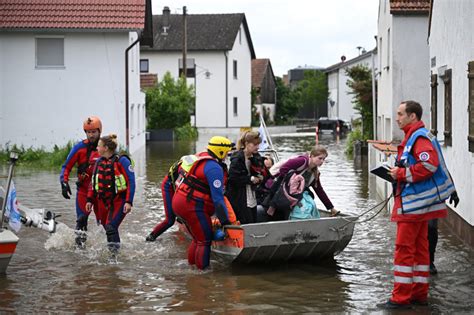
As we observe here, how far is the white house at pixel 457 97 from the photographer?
11.7m

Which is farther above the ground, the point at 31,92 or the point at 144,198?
the point at 31,92

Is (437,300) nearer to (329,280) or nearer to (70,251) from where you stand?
(329,280)

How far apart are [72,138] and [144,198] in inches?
485

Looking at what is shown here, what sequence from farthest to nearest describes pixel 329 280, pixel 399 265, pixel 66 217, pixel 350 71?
1. pixel 350 71
2. pixel 66 217
3. pixel 329 280
4. pixel 399 265

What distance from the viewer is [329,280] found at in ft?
33.4

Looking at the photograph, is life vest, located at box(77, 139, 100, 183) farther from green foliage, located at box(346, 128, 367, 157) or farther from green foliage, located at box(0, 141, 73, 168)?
green foliage, located at box(346, 128, 367, 157)

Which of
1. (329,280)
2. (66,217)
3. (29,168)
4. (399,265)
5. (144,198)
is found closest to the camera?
(399,265)

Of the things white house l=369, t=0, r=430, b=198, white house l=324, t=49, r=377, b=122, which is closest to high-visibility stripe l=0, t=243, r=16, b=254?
white house l=369, t=0, r=430, b=198

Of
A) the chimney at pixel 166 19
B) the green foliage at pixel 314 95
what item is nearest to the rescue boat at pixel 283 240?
the chimney at pixel 166 19

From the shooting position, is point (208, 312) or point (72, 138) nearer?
point (208, 312)

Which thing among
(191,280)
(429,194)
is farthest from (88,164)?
(429,194)

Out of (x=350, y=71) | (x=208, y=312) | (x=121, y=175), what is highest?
(x=350, y=71)

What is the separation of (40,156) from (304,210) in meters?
18.8

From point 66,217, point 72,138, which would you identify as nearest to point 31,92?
point 72,138
